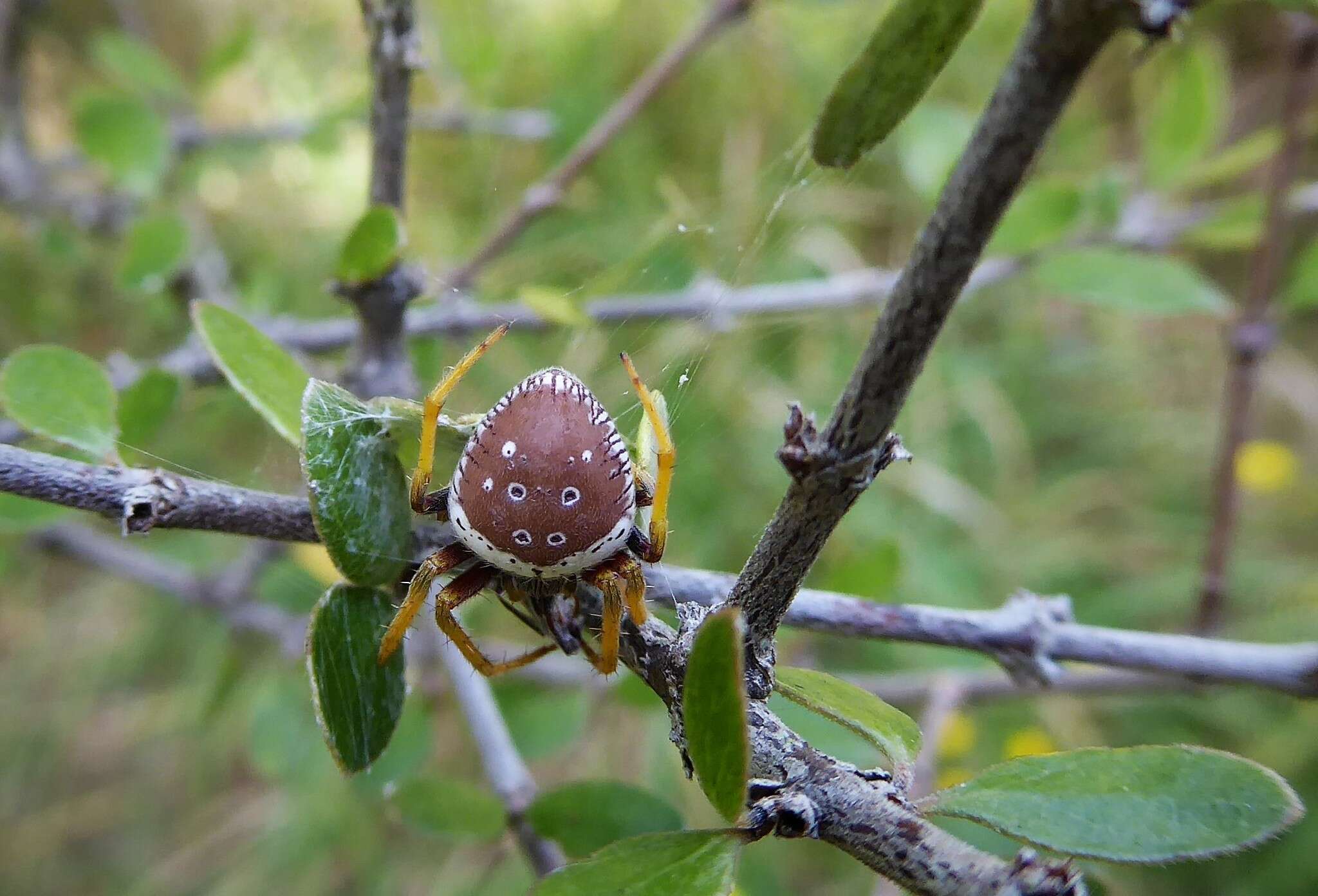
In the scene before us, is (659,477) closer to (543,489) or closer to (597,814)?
(543,489)

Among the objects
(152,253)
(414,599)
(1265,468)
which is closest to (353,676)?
(414,599)

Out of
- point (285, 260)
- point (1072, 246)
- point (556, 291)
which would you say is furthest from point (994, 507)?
point (285, 260)

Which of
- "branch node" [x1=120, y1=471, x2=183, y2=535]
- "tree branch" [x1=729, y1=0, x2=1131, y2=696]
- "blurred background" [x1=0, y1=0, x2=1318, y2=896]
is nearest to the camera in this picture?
"tree branch" [x1=729, y1=0, x2=1131, y2=696]

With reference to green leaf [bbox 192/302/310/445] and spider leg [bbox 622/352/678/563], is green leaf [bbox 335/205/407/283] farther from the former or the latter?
spider leg [bbox 622/352/678/563]

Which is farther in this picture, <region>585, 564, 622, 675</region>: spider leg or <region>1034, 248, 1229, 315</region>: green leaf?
<region>1034, 248, 1229, 315</region>: green leaf

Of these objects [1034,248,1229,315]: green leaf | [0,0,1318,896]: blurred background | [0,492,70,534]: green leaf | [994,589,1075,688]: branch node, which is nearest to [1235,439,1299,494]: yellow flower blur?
[0,0,1318,896]: blurred background

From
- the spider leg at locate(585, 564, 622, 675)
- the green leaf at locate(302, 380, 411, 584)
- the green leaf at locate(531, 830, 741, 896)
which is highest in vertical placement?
the green leaf at locate(302, 380, 411, 584)

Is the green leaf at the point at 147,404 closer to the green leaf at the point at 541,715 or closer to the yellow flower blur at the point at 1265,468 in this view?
the green leaf at the point at 541,715
